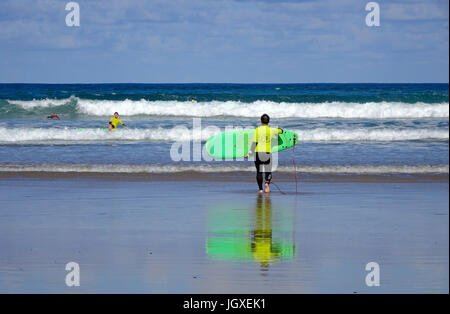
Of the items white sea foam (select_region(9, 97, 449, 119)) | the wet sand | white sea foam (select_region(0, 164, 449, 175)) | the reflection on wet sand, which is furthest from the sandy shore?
white sea foam (select_region(9, 97, 449, 119))

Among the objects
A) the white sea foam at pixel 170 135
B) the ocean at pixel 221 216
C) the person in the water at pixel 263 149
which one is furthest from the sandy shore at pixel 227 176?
the white sea foam at pixel 170 135

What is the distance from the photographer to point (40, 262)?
6.88m

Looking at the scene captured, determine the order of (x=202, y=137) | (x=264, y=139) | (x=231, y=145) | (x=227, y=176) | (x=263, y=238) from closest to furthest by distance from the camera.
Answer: (x=263, y=238)
(x=264, y=139)
(x=227, y=176)
(x=231, y=145)
(x=202, y=137)

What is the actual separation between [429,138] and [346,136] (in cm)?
251

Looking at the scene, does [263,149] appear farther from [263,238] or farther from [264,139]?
[263,238]

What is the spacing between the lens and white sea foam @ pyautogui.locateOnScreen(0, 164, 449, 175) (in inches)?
559

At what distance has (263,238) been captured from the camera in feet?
26.3

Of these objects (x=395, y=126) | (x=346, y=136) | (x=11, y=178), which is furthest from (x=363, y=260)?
(x=395, y=126)

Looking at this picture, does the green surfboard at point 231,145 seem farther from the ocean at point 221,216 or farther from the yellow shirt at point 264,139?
the yellow shirt at point 264,139

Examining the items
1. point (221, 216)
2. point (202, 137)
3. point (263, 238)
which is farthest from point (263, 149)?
point (202, 137)

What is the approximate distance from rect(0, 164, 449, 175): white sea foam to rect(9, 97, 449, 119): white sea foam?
17.0 metres

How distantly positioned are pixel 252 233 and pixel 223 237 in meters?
0.43

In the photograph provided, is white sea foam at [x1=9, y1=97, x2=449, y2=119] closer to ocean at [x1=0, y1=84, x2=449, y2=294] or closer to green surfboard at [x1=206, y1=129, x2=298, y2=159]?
ocean at [x1=0, y1=84, x2=449, y2=294]

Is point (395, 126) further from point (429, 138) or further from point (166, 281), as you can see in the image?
point (166, 281)
